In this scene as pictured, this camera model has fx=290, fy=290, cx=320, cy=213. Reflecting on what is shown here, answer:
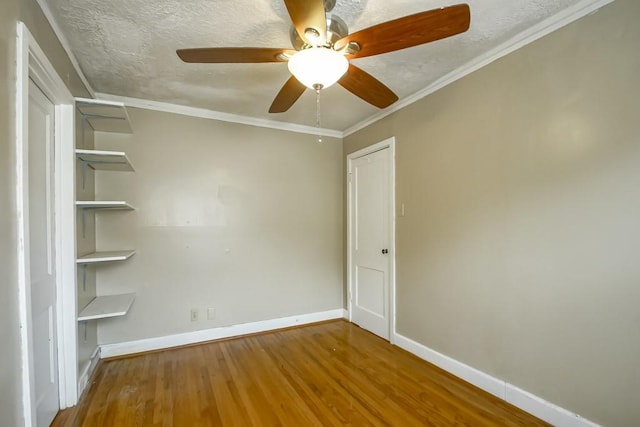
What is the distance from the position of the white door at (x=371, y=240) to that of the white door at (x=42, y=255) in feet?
8.80

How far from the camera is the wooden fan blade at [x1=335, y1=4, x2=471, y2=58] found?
1176 mm

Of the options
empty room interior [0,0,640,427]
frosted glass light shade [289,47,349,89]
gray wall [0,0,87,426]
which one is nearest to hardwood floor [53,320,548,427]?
empty room interior [0,0,640,427]

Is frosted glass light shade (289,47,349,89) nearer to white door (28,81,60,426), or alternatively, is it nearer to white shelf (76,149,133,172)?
white door (28,81,60,426)

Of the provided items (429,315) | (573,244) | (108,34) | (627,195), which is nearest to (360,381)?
(429,315)

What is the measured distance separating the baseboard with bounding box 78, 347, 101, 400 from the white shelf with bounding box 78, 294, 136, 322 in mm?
397

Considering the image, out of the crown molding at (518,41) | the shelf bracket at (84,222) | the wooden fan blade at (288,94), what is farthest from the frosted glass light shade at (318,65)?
the shelf bracket at (84,222)

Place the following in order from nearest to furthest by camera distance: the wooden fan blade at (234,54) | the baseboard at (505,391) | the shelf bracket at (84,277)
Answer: the wooden fan blade at (234,54) < the baseboard at (505,391) < the shelf bracket at (84,277)

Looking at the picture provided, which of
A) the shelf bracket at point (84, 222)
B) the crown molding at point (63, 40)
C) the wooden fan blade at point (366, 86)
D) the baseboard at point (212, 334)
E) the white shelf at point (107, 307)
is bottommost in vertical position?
the baseboard at point (212, 334)

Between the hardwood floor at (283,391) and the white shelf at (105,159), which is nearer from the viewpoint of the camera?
the hardwood floor at (283,391)

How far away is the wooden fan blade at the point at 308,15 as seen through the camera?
1130mm

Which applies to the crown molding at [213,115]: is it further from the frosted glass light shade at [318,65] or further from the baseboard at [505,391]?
the baseboard at [505,391]

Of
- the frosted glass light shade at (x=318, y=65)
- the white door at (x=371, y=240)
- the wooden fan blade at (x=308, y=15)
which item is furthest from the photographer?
the white door at (x=371, y=240)

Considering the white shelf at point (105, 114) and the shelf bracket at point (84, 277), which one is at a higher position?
the white shelf at point (105, 114)

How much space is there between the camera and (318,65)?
132 cm
